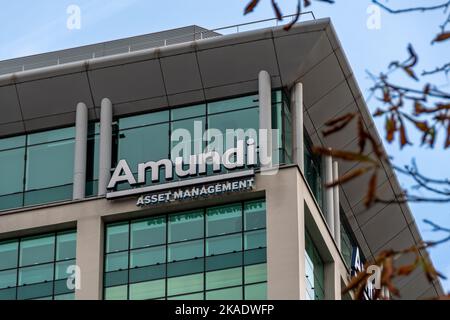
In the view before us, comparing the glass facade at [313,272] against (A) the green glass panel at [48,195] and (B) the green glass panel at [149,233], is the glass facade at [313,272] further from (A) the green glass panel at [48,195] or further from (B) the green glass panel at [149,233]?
(A) the green glass panel at [48,195]

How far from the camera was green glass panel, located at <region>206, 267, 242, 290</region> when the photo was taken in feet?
142

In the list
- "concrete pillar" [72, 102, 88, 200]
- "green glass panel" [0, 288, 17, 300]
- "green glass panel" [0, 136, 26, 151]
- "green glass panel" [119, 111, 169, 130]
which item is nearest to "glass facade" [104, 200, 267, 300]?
"concrete pillar" [72, 102, 88, 200]

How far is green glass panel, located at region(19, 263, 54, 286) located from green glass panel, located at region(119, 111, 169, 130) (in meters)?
5.74

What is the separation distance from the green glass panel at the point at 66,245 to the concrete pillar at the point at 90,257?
0.51 meters

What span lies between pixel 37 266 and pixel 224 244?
7.03 meters

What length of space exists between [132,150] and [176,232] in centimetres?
359

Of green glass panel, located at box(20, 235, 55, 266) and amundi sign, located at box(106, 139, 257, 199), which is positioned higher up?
amundi sign, located at box(106, 139, 257, 199)

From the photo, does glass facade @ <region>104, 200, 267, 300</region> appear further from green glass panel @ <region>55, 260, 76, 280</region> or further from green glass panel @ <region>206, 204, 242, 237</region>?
green glass panel @ <region>55, 260, 76, 280</region>

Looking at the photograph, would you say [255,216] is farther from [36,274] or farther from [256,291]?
[36,274]

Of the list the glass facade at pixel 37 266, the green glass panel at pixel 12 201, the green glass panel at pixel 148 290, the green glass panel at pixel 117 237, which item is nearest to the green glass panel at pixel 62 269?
the glass facade at pixel 37 266

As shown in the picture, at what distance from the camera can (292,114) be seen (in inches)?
1841

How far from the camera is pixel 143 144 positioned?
151 feet

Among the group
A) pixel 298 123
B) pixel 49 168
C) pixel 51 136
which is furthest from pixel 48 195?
pixel 298 123
